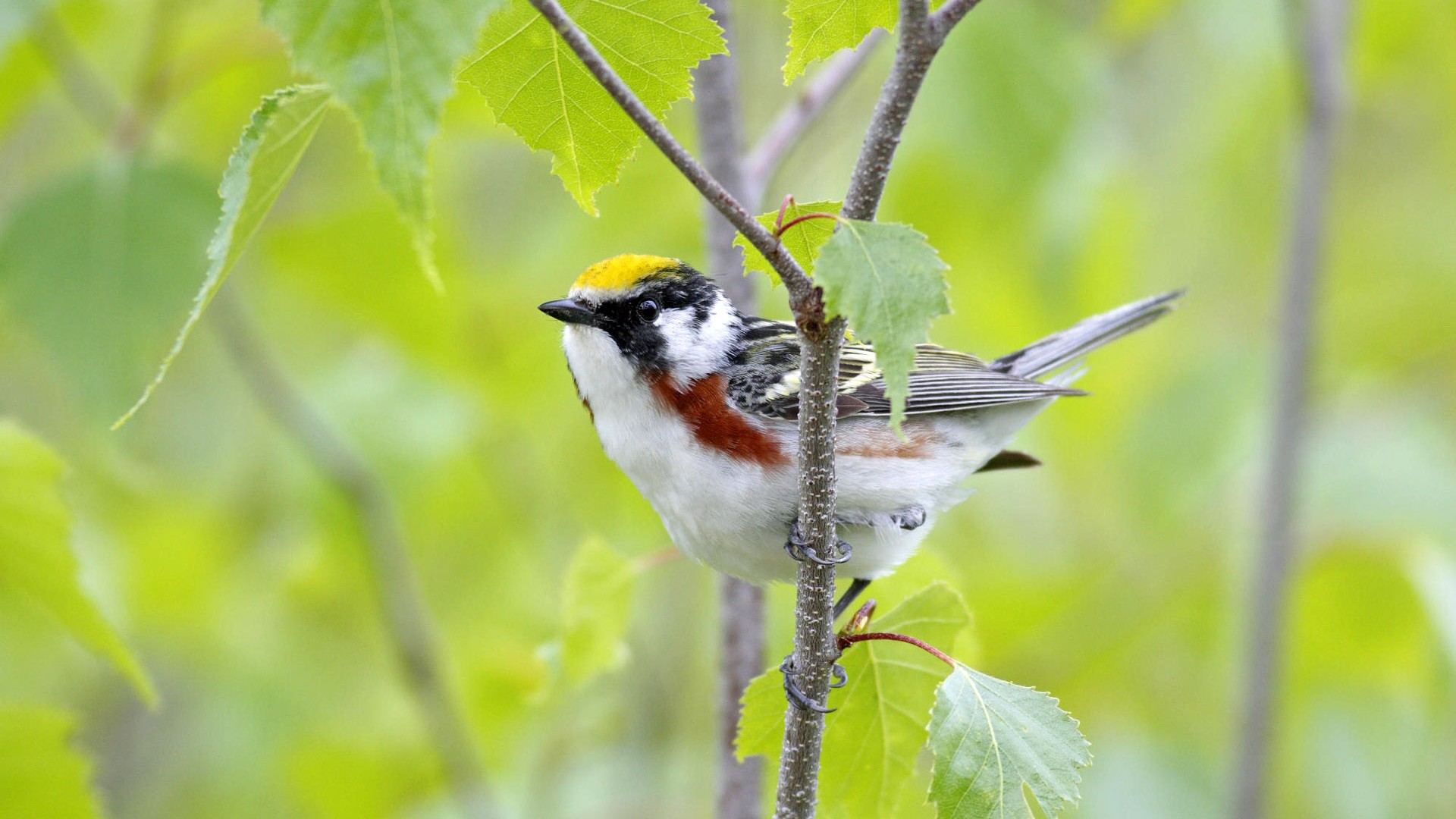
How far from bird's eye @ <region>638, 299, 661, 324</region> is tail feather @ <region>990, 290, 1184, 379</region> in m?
0.99

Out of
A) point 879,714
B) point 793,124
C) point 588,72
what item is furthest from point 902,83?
point 793,124

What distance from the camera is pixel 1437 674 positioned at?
3.56m

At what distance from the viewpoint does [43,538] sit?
7.30 ft

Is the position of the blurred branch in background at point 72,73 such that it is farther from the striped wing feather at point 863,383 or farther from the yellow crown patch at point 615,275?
the striped wing feather at point 863,383

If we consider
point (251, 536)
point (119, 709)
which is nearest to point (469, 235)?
point (251, 536)

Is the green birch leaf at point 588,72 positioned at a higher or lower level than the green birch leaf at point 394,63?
higher

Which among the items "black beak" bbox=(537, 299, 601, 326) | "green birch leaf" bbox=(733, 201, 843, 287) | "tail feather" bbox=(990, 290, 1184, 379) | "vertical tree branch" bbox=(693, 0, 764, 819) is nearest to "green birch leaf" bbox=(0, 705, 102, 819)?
"black beak" bbox=(537, 299, 601, 326)

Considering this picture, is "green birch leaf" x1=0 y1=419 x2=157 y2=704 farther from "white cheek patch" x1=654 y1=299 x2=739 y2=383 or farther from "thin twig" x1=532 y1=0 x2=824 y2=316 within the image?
"thin twig" x1=532 y1=0 x2=824 y2=316

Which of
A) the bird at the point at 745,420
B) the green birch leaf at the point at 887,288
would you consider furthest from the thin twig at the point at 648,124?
the bird at the point at 745,420

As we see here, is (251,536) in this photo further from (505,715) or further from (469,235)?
(505,715)

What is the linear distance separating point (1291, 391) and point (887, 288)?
2534 mm

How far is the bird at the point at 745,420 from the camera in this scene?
262 centimetres

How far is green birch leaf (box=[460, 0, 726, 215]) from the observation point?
1526mm

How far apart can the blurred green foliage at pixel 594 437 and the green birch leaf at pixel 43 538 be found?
24cm
